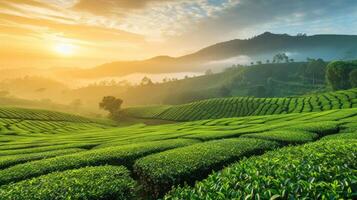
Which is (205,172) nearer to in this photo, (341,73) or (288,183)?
(288,183)

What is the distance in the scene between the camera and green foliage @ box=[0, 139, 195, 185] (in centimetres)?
2319

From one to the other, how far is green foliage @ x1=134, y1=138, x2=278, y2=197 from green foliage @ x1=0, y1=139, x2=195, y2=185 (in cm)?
328

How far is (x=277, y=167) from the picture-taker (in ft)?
40.2

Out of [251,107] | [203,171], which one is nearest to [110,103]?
[251,107]

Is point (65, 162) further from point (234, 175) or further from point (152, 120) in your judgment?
point (152, 120)

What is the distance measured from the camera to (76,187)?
54.3 ft

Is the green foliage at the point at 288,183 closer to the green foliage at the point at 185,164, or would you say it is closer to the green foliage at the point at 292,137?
the green foliage at the point at 185,164

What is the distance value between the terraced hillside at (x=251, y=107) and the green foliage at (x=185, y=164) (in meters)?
65.9

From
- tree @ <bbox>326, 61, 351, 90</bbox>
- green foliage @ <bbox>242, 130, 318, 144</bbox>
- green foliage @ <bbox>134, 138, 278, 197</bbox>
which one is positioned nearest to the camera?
green foliage @ <bbox>134, 138, 278, 197</bbox>

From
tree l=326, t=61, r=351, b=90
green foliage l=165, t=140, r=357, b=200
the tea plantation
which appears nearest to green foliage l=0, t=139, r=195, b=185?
the tea plantation

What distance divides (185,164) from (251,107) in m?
104

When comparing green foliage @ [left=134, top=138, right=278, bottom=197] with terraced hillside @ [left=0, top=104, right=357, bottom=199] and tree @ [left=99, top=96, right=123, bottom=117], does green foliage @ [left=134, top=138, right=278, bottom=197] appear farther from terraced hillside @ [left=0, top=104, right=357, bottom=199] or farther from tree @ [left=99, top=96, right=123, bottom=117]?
tree @ [left=99, top=96, right=123, bottom=117]

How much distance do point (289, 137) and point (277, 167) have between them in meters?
21.3

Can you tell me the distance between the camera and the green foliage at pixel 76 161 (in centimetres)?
2319
